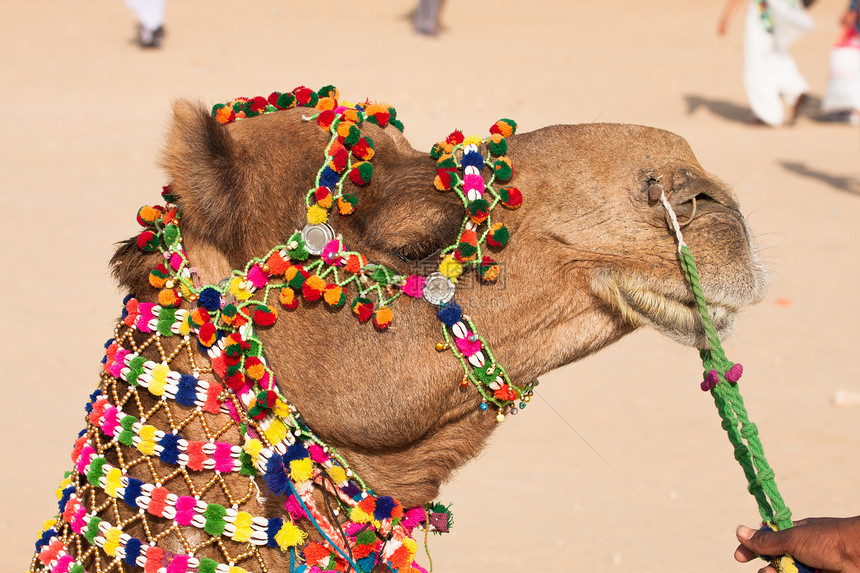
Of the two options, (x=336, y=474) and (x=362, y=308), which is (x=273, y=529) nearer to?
(x=336, y=474)

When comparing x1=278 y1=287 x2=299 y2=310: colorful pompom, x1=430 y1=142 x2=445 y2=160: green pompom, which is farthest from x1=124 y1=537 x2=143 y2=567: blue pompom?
x1=430 y1=142 x2=445 y2=160: green pompom

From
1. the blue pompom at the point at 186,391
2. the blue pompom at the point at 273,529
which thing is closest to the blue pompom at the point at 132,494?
the blue pompom at the point at 186,391

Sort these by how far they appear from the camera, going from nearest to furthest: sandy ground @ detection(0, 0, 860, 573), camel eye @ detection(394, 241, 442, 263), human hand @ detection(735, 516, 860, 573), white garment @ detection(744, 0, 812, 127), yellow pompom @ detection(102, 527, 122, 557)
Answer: human hand @ detection(735, 516, 860, 573) < yellow pompom @ detection(102, 527, 122, 557) < camel eye @ detection(394, 241, 442, 263) < sandy ground @ detection(0, 0, 860, 573) < white garment @ detection(744, 0, 812, 127)

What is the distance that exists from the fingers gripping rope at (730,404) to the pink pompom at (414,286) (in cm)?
69

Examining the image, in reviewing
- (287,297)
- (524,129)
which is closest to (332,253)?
(287,297)

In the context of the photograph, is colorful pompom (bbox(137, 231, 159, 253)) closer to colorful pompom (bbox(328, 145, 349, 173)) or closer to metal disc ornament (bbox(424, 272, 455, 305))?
colorful pompom (bbox(328, 145, 349, 173))

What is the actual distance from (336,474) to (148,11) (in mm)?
17214

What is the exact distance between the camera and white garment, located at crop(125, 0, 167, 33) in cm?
1741

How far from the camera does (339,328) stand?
2375 millimetres

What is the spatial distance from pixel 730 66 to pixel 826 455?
14407 millimetres

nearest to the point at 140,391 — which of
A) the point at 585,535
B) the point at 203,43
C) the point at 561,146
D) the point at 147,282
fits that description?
the point at 147,282

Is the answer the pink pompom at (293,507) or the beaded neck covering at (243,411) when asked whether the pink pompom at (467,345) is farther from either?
the pink pompom at (293,507)

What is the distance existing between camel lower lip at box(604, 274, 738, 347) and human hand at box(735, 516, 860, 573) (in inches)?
22.3

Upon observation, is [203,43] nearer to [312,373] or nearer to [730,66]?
[730,66]
